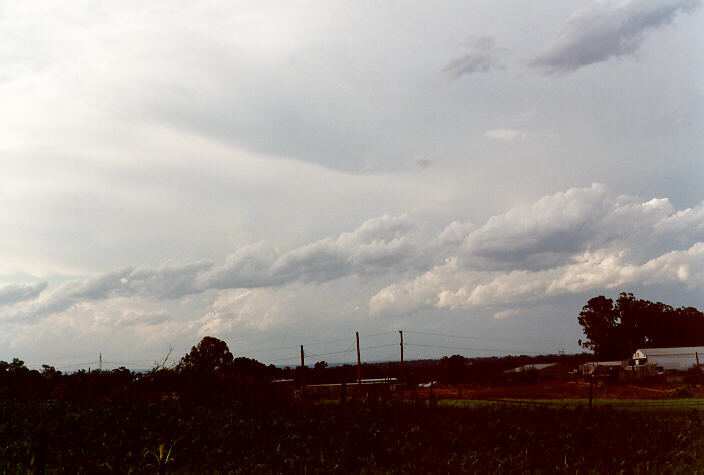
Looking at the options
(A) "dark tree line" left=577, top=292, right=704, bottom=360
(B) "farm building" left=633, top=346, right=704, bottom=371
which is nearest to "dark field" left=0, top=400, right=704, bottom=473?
(B) "farm building" left=633, top=346, right=704, bottom=371

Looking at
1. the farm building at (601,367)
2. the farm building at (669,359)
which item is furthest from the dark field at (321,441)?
the farm building at (669,359)

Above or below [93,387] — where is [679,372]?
below

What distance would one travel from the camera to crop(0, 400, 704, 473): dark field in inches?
536

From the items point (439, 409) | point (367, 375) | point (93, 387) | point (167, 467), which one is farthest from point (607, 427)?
point (367, 375)

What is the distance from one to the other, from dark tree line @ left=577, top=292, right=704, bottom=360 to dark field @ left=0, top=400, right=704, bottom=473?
380 feet

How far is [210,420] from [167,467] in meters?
4.06

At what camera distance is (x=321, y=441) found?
1598 centimetres

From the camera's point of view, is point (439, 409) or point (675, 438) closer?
point (675, 438)

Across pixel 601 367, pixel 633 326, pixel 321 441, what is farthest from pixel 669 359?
pixel 321 441

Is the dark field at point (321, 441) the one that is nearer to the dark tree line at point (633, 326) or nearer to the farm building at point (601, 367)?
the farm building at point (601, 367)

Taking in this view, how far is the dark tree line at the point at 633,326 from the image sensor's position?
12550cm

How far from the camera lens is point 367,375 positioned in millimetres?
130875

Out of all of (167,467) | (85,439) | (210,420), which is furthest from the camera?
(210,420)

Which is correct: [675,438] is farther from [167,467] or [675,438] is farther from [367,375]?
[367,375]
